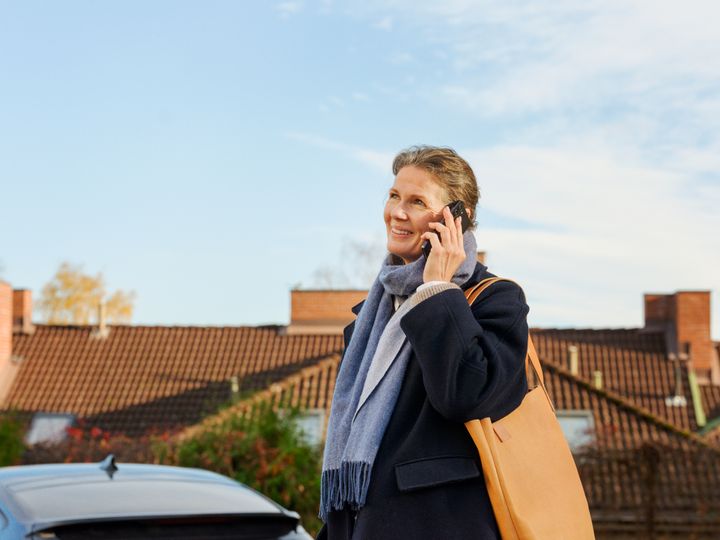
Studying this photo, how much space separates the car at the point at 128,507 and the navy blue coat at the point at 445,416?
2.33 meters

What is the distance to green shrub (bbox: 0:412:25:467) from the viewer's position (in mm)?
13984

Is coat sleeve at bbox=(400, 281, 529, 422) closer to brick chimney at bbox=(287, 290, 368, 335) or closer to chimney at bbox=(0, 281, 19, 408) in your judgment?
chimney at bbox=(0, 281, 19, 408)

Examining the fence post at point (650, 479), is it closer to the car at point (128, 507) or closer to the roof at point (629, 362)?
the car at point (128, 507)

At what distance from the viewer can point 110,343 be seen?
34.4m

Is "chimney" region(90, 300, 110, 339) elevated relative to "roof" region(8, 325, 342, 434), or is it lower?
elevated

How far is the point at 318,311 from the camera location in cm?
3531

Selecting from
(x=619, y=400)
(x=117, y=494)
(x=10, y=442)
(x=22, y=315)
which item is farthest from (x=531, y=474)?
(x=22, y=315)

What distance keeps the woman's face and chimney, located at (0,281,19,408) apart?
3030 cm

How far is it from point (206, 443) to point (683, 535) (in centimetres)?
500

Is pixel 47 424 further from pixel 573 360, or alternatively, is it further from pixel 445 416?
pixel 445 416

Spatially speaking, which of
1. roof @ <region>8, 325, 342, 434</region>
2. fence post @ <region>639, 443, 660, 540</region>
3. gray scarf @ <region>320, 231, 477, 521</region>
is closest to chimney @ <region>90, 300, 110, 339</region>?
roof @ <region>8, 325, 342, 434</region>

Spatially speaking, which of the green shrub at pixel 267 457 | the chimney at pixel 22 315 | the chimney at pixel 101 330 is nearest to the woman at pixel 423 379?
the green shrub at pixel 267 457

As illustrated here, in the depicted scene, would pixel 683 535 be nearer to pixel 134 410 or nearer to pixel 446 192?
pixel 446 192

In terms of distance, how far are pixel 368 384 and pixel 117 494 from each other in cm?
270
